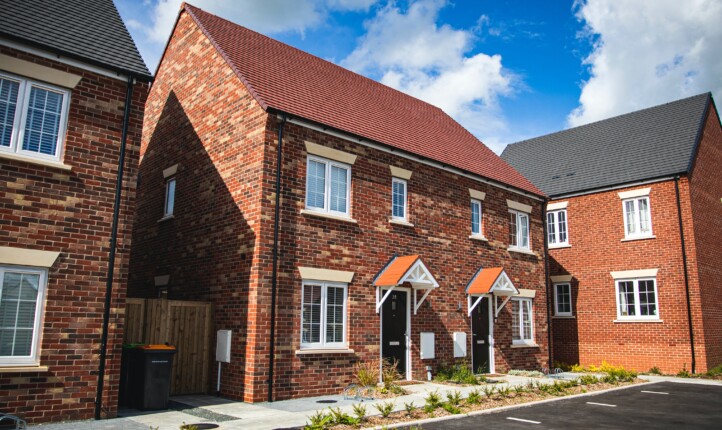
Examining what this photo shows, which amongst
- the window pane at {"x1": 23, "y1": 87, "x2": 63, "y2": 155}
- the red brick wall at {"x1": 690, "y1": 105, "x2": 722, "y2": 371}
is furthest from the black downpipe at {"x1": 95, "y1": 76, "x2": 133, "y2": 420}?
the red brick wall at {"x1": 690, "y1": 105, "x2": 722, "y2": 371}

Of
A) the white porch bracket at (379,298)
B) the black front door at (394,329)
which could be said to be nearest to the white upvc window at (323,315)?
the white porch bracket at (379,298)

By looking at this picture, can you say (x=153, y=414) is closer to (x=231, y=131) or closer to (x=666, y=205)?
(x=231, y=131)

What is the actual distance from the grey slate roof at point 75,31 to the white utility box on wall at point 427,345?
9.33 metres

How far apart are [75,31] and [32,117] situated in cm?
214

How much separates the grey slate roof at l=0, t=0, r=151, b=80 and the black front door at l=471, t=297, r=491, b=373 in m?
11.5

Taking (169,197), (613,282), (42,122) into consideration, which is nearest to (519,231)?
(613,282)

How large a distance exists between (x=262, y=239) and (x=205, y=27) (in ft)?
23.1

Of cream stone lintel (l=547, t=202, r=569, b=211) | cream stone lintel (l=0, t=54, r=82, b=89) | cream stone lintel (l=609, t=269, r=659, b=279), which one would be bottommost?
cream stone lintel (l=609, t=269, r=659, b=279)

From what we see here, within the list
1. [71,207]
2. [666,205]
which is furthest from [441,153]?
[71,207]

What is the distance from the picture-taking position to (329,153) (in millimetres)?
13312

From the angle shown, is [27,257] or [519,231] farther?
[519,231]

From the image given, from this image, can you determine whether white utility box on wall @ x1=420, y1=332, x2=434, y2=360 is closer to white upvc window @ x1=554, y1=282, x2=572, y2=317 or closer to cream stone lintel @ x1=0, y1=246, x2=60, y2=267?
cream stone lintel @ x1=0, y1=246, x2=60, y2=267

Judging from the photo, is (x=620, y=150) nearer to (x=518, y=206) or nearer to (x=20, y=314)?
(x=518, y=206)

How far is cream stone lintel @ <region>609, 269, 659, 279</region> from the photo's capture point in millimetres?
20141
